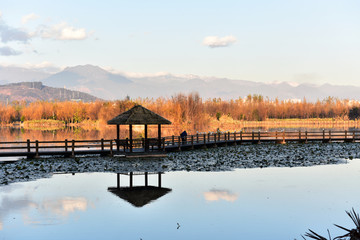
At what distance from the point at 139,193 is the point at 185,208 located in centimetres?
338

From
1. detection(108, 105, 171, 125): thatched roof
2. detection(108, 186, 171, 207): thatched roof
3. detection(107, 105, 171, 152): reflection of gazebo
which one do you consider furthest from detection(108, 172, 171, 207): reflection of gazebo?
detection(108, 105, 171, 125): thatched roof

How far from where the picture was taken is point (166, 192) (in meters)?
17.9

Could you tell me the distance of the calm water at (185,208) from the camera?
12336 mm

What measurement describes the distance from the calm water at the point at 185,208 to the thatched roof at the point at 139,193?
0.71ft

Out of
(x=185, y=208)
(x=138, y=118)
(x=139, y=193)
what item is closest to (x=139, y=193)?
(x=139, y=193)

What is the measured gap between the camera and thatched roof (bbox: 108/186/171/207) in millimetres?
16344

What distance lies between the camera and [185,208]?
15.1m

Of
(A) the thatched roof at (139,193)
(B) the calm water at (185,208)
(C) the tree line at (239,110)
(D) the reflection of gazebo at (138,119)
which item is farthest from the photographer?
(C) the tree line at (239,110)

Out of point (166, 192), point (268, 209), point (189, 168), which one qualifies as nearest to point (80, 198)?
point (166, 192)

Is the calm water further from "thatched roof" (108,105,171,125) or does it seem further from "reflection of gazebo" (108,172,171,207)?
"thatched roof" (108,105,171,125)

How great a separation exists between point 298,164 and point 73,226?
1913 cm

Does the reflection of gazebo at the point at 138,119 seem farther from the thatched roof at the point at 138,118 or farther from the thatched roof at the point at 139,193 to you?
the thatched roof at the point at 139,193

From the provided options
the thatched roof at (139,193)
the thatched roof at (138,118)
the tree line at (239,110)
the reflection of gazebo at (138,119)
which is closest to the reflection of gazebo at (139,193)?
the thatched roof at (139,193)

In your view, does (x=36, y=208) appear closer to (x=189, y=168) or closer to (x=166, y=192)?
(x=166, y=192)
